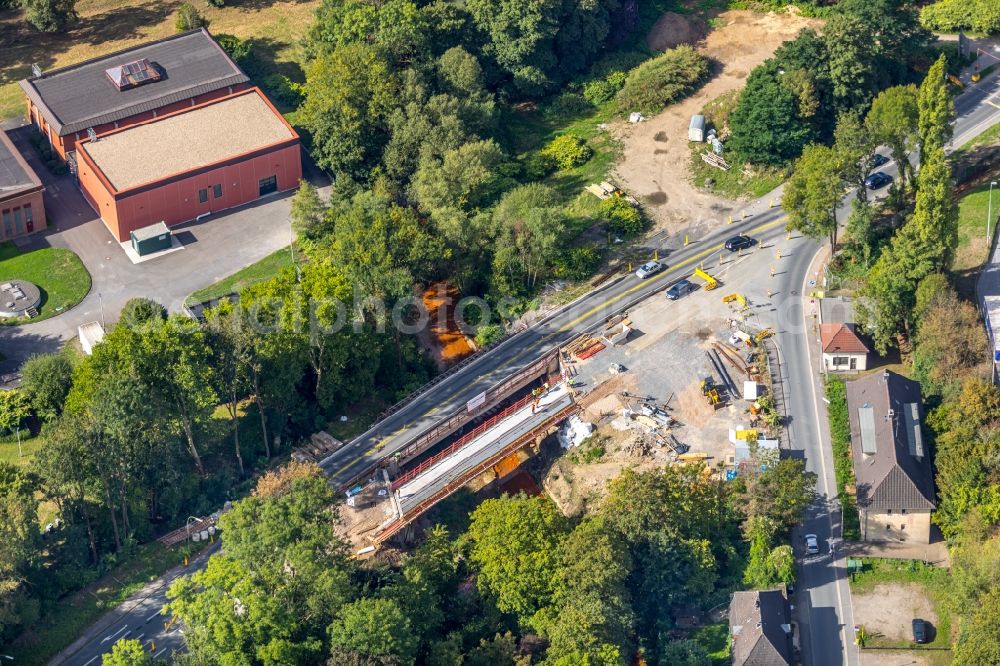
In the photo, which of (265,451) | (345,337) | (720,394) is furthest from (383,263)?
(720,394)

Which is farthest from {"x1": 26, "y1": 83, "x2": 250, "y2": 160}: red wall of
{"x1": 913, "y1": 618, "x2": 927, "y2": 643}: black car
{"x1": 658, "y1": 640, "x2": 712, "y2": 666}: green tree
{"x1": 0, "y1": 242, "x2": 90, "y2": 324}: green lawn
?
{"x1": 913, "y1": 618, "x2": 927, "y2": 643}: black car

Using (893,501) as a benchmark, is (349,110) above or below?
above

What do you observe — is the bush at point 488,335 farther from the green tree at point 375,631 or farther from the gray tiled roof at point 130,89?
the gray tiled roof at point 130,89

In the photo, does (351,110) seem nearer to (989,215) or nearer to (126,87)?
(126,87)

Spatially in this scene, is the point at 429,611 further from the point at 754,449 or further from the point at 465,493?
the point at 754,449

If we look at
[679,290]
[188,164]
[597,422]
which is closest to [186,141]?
[188,164]

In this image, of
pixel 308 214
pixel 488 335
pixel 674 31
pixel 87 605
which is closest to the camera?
pixel 87 605

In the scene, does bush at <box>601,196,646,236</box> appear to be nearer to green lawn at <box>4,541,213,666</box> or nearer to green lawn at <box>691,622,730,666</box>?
green lawn at <box>691,622,730,666</box>
